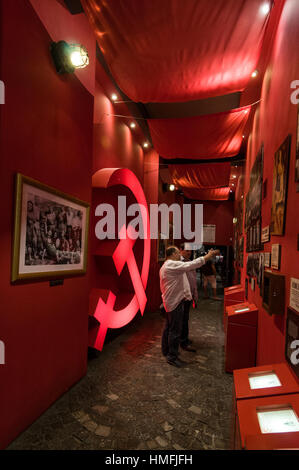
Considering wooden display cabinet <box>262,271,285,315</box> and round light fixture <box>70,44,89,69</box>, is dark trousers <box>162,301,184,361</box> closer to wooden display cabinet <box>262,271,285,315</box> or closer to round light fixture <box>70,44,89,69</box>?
wooden display cabinet <box>262,271,285,315</box>

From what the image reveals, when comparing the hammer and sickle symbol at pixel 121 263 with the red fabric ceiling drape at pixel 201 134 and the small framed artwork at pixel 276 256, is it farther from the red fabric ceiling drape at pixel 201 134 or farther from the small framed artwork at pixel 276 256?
the small framed artwork at pixel 276 256

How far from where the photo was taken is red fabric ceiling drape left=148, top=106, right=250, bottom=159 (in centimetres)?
397

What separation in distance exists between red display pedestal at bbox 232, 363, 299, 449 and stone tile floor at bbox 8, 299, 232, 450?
0.79 m

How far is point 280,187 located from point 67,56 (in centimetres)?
225

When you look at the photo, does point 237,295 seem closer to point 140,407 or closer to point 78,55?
point 140,407

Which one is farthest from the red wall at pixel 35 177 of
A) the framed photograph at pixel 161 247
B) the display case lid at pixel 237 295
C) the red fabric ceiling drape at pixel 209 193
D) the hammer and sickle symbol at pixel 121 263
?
the red fabric ceiling drape at pixel 209 193

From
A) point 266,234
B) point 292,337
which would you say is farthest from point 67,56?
point 292,337

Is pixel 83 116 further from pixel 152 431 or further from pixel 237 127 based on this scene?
pixel 152 431

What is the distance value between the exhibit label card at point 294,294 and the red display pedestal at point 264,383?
1.27ft

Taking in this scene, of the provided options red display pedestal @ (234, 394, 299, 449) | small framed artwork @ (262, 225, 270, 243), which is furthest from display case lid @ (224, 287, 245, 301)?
red display pedestal @ (234, 394, 299, 449)

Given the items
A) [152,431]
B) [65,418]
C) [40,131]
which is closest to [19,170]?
[40,131]

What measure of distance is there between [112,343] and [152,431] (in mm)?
2193

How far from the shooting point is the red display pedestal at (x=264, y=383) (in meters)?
1.43

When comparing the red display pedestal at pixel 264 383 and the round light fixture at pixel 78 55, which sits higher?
the round light fixture at pixel 78 55
